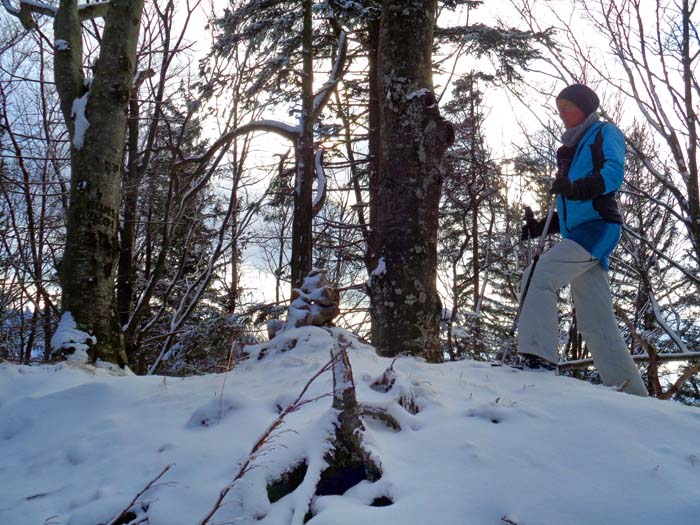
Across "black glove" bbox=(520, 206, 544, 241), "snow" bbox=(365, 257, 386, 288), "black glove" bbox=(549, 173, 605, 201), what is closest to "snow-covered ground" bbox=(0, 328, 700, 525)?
"black glove" bbox=(549, 173, 605, 201)

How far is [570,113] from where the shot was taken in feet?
11.3

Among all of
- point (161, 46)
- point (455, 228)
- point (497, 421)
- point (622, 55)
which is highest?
point (161, 46)

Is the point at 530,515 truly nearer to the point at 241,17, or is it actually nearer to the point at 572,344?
the point at 241,17

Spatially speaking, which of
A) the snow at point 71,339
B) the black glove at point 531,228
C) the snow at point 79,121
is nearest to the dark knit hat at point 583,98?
the black glove at point 531,228

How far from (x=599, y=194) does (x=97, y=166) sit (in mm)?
3810

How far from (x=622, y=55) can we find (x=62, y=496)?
25.8 ft

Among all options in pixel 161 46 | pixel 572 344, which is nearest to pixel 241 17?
pixel 161 46

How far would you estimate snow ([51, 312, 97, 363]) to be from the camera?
10.9ft

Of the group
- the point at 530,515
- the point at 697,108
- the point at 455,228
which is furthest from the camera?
the point at 455,228

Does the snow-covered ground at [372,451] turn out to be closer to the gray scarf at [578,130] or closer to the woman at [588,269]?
the woman at [588,269]

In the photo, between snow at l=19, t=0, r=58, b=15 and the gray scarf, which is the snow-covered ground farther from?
snow at l=19, t=0, r=58, b=15

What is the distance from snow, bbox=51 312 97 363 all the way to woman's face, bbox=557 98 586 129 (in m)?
3.90

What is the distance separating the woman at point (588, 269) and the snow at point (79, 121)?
12.3ft

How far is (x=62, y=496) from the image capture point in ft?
5.51
